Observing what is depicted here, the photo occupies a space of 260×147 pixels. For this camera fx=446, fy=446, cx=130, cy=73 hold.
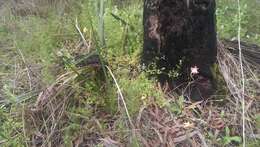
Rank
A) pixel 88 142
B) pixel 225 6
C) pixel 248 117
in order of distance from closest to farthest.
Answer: pixel 88 142
pixel 248 117
pixel 225 6

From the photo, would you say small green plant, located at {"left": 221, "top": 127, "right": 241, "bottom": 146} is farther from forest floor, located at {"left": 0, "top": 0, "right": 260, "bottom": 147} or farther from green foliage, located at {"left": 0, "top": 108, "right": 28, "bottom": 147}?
green foliage, located at {"left": 0, "top": 108, "right": 28, "bottom": 147}

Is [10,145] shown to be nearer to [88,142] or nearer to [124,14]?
[88,142]

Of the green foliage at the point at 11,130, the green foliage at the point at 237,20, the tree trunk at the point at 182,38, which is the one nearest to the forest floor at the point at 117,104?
the green foliage at the point at 11,130

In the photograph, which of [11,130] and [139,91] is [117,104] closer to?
[139,91]

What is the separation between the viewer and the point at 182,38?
2.45 meters

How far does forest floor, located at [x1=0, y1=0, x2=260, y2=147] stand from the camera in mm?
2387

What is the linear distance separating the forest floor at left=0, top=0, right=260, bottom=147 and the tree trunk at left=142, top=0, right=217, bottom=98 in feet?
0.34

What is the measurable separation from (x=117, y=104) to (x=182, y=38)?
51 centimetres

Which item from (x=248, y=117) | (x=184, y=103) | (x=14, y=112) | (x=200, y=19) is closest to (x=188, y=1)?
(x=200, y=19)

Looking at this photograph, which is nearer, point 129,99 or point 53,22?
point 129,99

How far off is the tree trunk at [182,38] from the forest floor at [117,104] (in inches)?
4.1

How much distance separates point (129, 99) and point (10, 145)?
69 cm

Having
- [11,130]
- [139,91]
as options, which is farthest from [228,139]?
[11,130]

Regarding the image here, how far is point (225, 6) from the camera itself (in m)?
4.04
